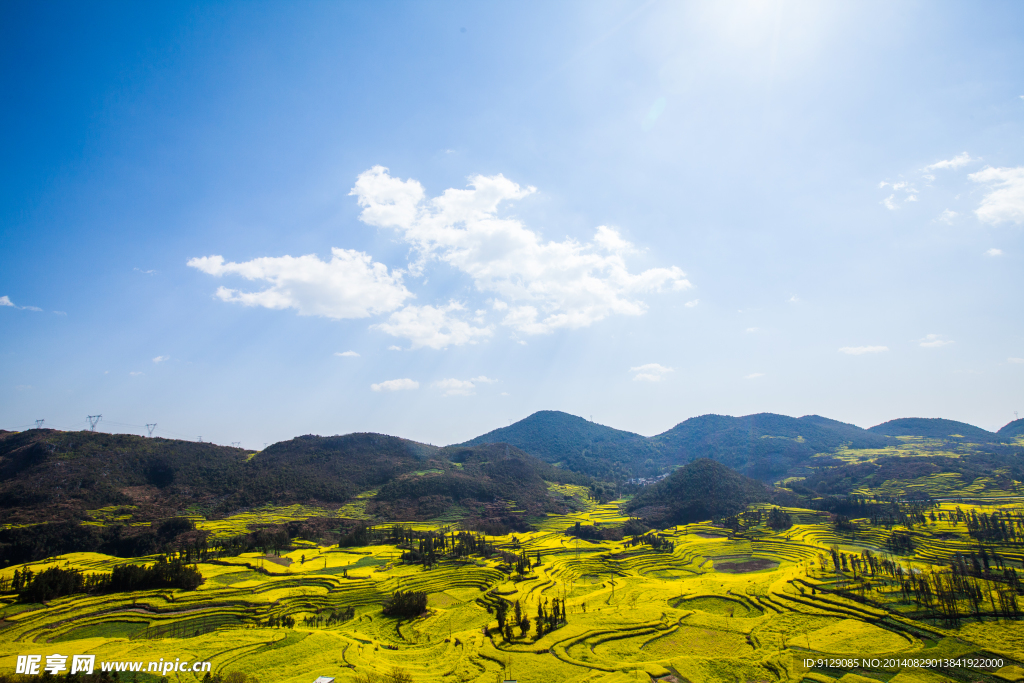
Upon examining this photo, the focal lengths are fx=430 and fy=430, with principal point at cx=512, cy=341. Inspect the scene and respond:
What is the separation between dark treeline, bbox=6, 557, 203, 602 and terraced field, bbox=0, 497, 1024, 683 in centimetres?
133

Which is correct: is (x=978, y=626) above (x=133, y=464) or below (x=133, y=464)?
below

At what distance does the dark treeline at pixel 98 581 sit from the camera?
38188 millimetres

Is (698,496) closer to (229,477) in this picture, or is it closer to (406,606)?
(406,606)

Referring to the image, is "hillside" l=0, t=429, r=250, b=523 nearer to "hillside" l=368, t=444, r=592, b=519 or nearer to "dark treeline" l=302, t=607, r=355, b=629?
"hillside" l=368, t=444, r=592, b=519

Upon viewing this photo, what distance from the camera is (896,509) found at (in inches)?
2918

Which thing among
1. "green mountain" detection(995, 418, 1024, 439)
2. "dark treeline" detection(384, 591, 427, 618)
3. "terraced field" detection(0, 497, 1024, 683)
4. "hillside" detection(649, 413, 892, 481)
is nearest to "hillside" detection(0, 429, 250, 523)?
"terraced field" detection(0, 497, 1024, 683)

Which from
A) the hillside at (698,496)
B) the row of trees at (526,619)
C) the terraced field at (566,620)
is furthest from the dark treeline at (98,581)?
the hillside at (698,496)

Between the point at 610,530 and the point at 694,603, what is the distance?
3933 centimetres

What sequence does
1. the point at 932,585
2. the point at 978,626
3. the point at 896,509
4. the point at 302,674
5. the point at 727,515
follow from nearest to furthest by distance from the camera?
the point at 302,674, the point at 978,626, the point at 932,585, the point at 896,509, the point at 727,515

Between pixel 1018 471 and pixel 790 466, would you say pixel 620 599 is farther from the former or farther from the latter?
pixel 790 466

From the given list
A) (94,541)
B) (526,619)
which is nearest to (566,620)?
(526,619)

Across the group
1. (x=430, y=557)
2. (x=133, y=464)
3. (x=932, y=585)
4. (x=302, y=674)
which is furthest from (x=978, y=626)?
(x=133, y=464)

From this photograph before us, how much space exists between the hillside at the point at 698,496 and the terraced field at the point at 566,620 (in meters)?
28.1

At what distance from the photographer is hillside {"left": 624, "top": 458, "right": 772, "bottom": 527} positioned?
85.0 m
